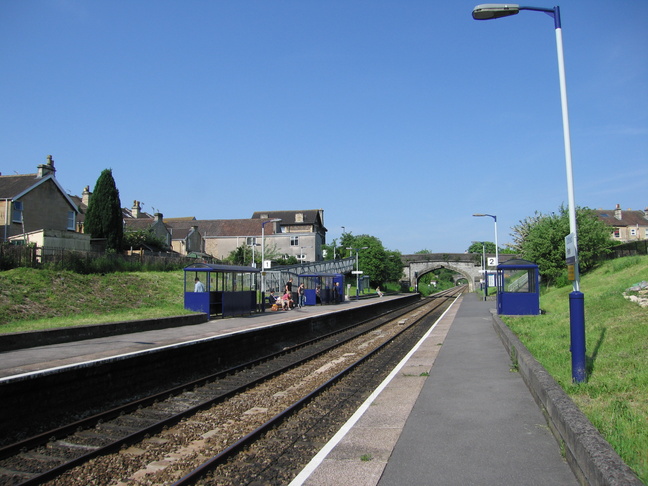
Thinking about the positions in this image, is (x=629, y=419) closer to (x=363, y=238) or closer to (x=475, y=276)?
(x=363, y=238)

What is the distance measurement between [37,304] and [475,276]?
80.7 meters

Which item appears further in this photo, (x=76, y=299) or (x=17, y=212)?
(x=17, y=212)

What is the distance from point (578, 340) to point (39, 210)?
34646 millimetres

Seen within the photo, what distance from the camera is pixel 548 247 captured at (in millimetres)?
32781

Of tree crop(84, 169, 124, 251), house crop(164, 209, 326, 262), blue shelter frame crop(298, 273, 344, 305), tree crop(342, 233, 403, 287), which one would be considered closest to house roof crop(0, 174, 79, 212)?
tree crop(84, 169, 124, 251)

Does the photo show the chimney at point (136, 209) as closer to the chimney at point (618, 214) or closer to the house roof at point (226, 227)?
the house roof at point (226, 227)

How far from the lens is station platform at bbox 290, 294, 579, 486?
480cm

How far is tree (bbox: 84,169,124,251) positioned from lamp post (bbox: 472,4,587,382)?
37.4m

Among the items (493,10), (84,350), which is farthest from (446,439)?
(84,350)

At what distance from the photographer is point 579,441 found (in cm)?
442

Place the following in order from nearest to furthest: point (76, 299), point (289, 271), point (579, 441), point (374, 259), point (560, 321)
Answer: point (579, 441)
point (560, 321)
point (76, 299)
point (289, 271)
point (374, 259)

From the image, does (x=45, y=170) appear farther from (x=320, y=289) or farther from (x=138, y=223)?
(x=138, y=223)

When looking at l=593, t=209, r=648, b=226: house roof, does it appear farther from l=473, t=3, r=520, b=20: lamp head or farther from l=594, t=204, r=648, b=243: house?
l=473, t=3, r=520, b=20: lamp head

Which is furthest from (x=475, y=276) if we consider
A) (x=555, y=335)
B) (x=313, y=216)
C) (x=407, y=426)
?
(x=407, y=426)
